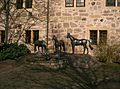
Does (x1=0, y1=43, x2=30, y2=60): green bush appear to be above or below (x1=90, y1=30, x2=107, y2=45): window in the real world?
below

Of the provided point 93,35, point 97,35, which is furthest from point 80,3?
point 97,35

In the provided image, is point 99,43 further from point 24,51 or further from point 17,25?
point 17,25

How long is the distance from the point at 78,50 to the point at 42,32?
3.34 meters

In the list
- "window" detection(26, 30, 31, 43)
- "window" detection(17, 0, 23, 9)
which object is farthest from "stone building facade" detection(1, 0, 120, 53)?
"window" detection(17, 0, 23, 9)

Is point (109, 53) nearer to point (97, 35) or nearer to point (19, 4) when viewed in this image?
point (97, 35)

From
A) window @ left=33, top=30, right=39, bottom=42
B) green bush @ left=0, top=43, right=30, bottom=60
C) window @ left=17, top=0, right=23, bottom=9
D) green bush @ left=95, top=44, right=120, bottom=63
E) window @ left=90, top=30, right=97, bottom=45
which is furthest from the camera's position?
window @ left=17, top=0, right=23, bottom=9

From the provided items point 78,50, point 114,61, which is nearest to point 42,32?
point 78,50

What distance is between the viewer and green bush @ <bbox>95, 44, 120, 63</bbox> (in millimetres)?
9177

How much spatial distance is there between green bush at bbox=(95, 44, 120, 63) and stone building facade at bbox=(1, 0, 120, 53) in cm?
85

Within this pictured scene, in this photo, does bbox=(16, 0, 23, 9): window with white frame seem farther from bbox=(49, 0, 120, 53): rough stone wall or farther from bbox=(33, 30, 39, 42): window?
bbox=(49, 0, 120, 53): rough stone wall

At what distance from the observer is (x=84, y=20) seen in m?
10.6

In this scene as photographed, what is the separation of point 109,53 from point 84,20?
330 centimetres

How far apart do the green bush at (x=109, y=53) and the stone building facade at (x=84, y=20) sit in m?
0.85

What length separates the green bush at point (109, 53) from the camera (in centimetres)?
918
